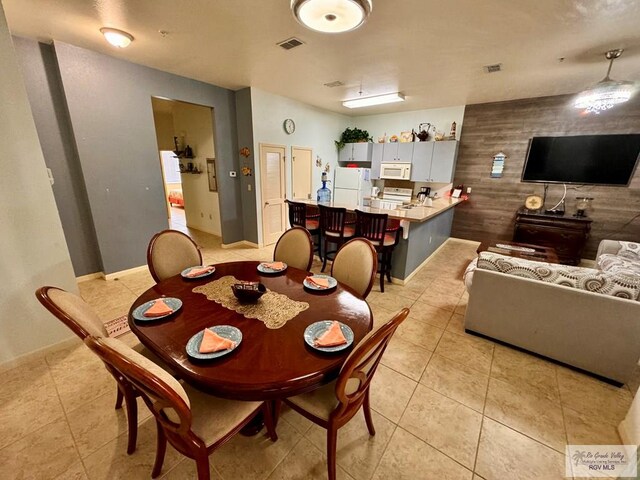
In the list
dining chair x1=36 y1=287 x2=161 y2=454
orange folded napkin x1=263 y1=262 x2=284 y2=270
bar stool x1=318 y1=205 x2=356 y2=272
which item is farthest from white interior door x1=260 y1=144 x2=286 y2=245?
dining chair x1=36 y1=287 x2=161 y2=454

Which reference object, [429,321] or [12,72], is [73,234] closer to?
[12,72]

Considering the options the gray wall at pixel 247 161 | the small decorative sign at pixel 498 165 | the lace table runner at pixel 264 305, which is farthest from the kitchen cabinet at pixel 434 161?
the lace table runner at pixel 264 305

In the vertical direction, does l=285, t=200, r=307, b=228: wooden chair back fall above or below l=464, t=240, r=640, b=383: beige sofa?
above

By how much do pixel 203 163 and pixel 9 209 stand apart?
3.83 meters

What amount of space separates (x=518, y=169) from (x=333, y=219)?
3.82 meters

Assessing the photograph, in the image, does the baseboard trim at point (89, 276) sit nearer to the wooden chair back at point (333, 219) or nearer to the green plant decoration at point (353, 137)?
the wooden chair back at point (333, 219)

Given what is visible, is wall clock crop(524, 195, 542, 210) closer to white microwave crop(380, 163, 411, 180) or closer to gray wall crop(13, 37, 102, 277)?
white microwave crop(380, 163, 411, 180)

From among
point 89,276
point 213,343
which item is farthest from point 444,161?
point 89,276

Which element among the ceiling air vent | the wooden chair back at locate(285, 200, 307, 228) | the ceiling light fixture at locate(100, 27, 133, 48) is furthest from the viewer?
the wooden chair back at locate(285, 200, 307, 228)

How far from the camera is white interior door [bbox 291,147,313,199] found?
5297 millimetres

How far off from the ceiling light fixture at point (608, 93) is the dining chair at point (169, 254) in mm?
4448

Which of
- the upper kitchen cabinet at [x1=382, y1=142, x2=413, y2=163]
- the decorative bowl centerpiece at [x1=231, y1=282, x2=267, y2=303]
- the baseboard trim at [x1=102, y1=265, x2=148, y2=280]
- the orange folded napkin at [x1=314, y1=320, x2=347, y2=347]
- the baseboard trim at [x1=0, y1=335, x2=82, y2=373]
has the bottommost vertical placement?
the baseboard trim at [x1=0, y1=335, x2=82, y2=373]

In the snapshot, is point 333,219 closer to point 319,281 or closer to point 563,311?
point 319,281

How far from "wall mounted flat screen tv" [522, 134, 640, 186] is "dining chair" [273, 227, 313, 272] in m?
4.62
